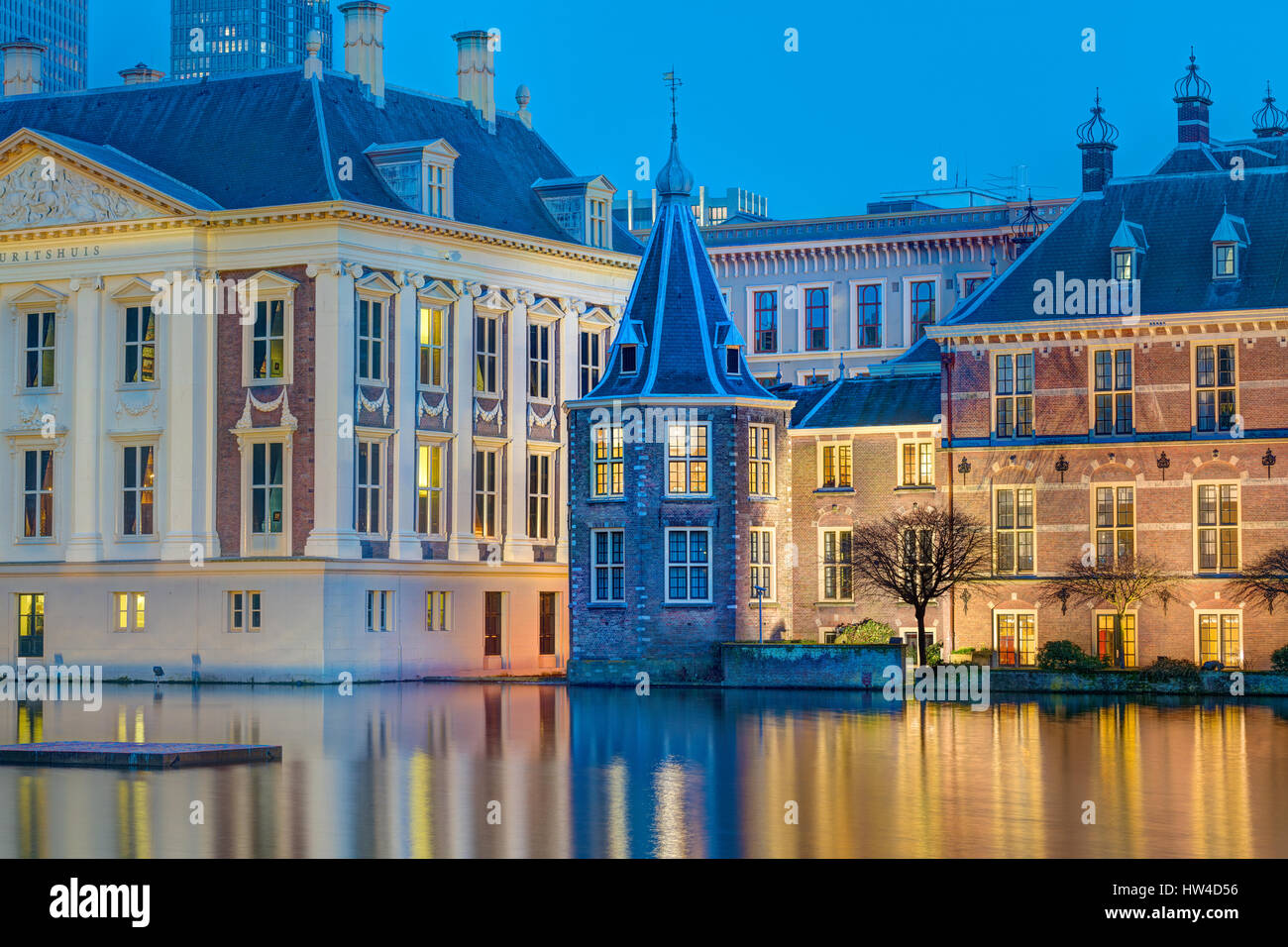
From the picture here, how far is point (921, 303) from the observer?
94875 mm

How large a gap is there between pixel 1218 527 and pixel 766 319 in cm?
4040

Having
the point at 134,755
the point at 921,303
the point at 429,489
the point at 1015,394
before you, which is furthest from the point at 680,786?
the point at 921,303

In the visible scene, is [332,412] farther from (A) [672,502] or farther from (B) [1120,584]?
(B) [1120,584]

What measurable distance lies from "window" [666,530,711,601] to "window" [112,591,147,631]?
58.2 ft

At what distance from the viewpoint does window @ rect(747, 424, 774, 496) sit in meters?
62.5

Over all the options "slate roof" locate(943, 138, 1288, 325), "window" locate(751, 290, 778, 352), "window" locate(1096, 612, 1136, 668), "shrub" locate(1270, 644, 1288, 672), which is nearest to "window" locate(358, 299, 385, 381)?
"slate roof" locate(943, 138, 1288, 325)

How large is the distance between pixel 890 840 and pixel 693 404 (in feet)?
122

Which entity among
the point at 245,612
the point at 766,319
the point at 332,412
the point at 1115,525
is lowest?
the point at 245,612

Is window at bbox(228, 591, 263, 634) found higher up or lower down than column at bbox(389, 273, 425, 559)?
lower down

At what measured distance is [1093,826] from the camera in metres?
26.2

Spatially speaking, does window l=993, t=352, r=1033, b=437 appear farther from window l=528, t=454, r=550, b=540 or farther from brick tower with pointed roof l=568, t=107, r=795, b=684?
window l=528, t=454, r=550, b=540

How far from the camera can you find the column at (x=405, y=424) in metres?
69.1
